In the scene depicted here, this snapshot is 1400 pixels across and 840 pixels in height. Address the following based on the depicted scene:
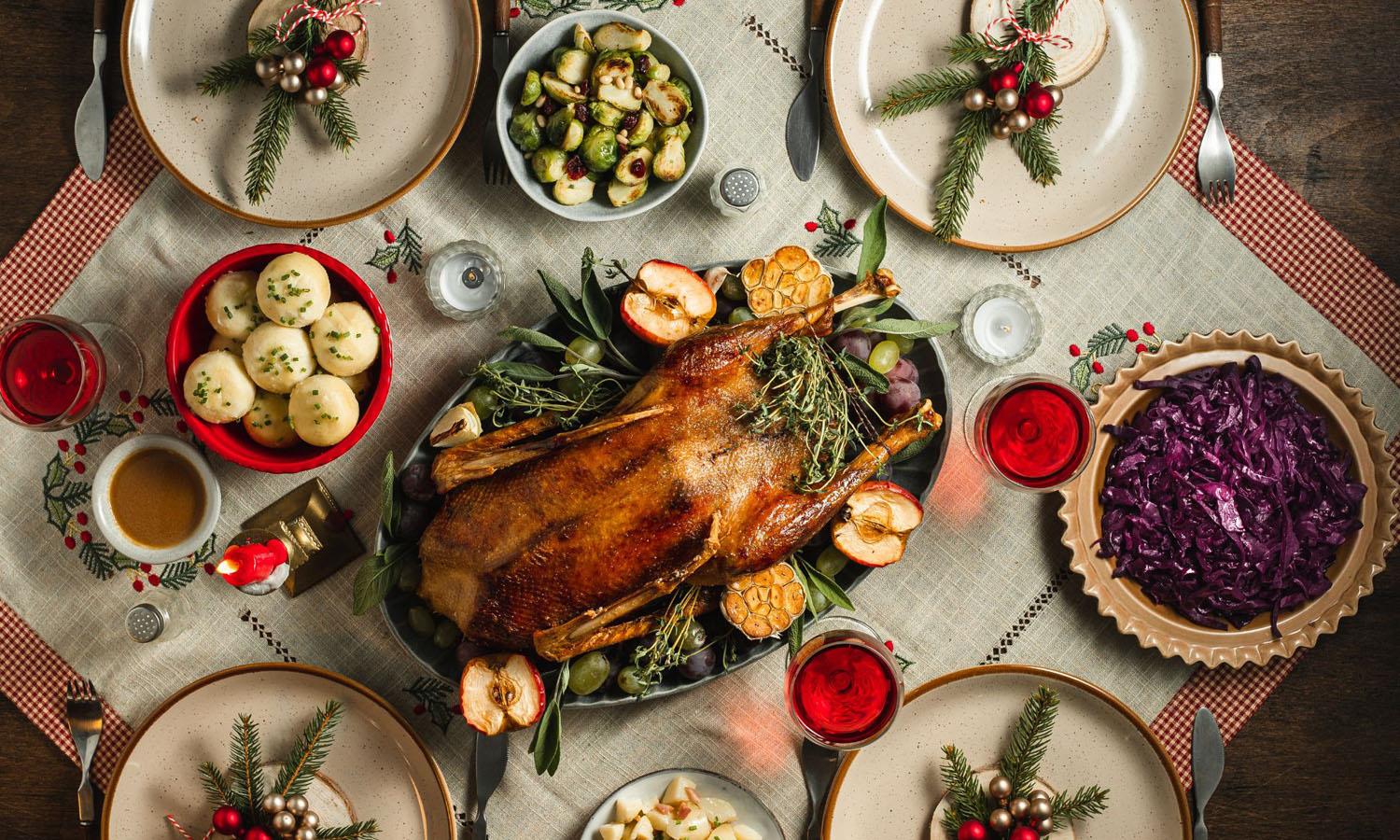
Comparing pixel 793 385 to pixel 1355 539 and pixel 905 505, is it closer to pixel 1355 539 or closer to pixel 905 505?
pixel 905 505

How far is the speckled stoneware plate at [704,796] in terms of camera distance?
2.08 meters

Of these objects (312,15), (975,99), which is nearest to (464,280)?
(312,15)

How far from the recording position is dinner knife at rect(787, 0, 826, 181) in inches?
84.4

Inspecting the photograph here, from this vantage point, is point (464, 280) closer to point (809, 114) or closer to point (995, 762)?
point (809, 114)

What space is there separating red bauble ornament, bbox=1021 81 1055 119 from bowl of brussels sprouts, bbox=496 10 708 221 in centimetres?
70

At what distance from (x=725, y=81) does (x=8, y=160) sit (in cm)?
163

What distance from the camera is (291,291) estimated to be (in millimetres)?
1891

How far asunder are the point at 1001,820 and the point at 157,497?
6.35ft

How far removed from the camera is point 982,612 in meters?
2.18

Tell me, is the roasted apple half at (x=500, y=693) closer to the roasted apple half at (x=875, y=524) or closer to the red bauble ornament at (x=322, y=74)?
the roasted apple half at (x=875, y=524)

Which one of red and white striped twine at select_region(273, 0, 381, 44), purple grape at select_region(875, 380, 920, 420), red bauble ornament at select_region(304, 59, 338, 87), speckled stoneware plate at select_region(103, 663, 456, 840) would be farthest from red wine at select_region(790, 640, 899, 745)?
red and white striped twine at select_region(273, 0, 381, 44)

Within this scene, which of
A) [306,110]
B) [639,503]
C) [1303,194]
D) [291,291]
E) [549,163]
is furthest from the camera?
[1303,194]

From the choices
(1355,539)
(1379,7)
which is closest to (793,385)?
(1355,539)

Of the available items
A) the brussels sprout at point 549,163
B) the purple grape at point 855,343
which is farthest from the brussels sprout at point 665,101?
the purple grape at point 855,343
